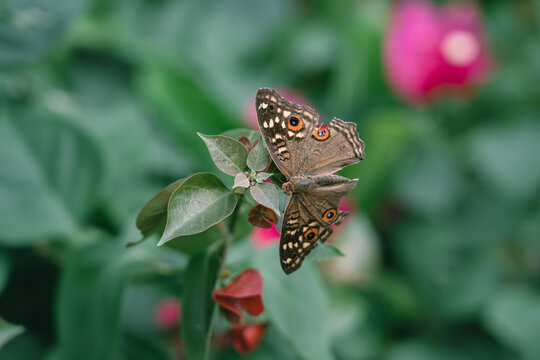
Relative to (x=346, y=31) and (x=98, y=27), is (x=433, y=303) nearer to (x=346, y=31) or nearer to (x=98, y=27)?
(x=346, y=31)

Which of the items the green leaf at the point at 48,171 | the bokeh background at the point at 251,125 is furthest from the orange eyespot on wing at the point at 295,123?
the green leaf at the point at 48,171

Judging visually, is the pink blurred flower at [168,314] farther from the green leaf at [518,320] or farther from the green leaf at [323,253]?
the green leaf at [518,320]

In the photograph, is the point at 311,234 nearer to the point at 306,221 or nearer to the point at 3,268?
the point at 306,221

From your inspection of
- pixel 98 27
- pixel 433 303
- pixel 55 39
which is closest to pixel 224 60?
pixel 98 27

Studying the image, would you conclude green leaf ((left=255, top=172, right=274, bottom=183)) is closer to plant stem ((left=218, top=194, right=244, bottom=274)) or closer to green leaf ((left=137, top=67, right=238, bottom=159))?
plant stem ((left=218, top=194, right=244, bottom=274))

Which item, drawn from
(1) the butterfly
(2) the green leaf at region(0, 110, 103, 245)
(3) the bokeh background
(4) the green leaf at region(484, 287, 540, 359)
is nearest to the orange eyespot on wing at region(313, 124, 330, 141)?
(1) the butterfly
